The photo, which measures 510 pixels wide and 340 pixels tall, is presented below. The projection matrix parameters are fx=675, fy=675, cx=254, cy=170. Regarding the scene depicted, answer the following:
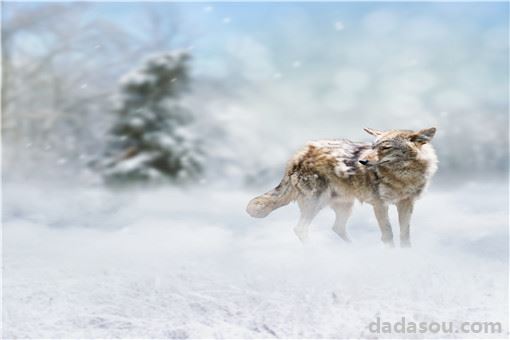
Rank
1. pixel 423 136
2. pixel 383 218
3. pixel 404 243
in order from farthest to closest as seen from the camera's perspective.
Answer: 1. pixel 404 243
2. pixel 383 218
3. pixel 423 136

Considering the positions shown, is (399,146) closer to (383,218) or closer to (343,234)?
(383,218)

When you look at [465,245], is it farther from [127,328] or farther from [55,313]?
[55,313]

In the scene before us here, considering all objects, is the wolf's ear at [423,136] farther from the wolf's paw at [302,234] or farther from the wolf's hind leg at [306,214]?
the wolf's paw at [302,234]

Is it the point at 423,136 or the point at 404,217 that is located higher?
the point at 423,136

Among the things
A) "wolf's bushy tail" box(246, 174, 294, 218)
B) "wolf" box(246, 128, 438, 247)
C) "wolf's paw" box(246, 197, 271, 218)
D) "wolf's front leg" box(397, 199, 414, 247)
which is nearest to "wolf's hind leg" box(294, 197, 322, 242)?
"wolf" box(246, 128, 438, 247)

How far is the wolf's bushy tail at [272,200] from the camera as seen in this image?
469 centimetres

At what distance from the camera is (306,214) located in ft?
15.1

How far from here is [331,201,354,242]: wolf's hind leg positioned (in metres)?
4.71

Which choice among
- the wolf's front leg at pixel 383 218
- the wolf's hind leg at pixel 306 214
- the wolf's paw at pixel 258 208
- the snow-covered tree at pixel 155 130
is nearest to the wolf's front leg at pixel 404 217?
Answer: the wolf's front leg at pixel 383 218

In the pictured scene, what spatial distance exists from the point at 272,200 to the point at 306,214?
0.26 m

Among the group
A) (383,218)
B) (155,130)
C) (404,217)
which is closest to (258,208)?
(383,218)

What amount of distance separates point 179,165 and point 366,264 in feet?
18.6

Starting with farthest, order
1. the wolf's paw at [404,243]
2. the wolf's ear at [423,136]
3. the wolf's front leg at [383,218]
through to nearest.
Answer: the wolf's paw at [404,243]
the wolf's front leg at [383,218]
the wolf's ear at [423,136]

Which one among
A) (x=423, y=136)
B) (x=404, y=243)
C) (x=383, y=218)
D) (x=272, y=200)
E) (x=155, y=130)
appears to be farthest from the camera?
(x=155, y=130)
